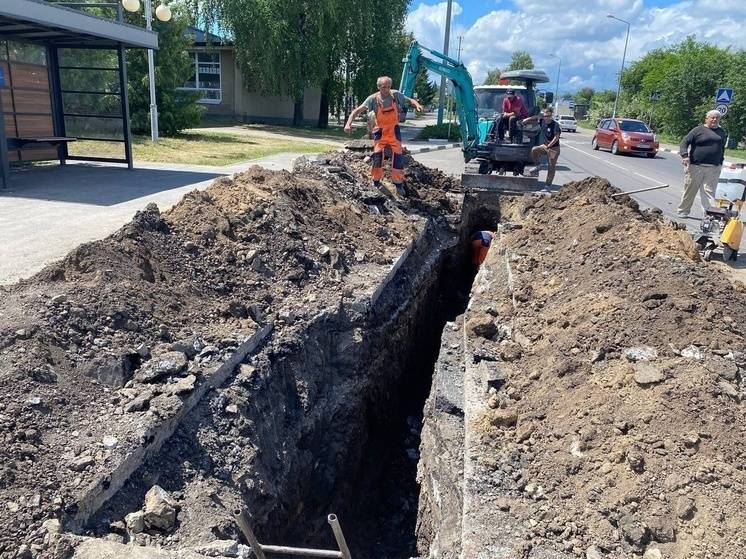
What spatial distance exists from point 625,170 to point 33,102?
55.7 ft

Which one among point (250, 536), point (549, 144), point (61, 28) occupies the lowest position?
point (250, 536)

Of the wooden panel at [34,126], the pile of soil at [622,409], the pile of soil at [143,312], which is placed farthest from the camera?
the wooden panel at [34,126]

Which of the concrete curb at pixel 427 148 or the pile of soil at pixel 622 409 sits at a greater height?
the concrete curb at pixel 427 148

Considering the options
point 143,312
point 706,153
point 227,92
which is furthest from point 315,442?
point 227,92

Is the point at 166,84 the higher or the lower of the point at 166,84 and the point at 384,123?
the higher

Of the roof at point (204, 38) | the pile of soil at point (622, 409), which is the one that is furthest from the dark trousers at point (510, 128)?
the roof at point (204, 38)

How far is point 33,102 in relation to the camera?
12.3 m

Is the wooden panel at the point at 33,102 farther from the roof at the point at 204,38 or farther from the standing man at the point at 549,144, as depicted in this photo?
the roof at the point at 204,38

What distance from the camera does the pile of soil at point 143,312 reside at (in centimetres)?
313

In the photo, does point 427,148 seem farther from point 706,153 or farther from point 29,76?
point 706,153

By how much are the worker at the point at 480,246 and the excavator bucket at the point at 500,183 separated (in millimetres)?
1084

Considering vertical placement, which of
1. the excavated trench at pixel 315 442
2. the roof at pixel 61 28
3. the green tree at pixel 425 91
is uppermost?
the green tree at pixel 425 91

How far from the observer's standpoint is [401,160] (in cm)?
942

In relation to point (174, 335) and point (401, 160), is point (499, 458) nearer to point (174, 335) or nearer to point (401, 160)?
point (174, 335)
